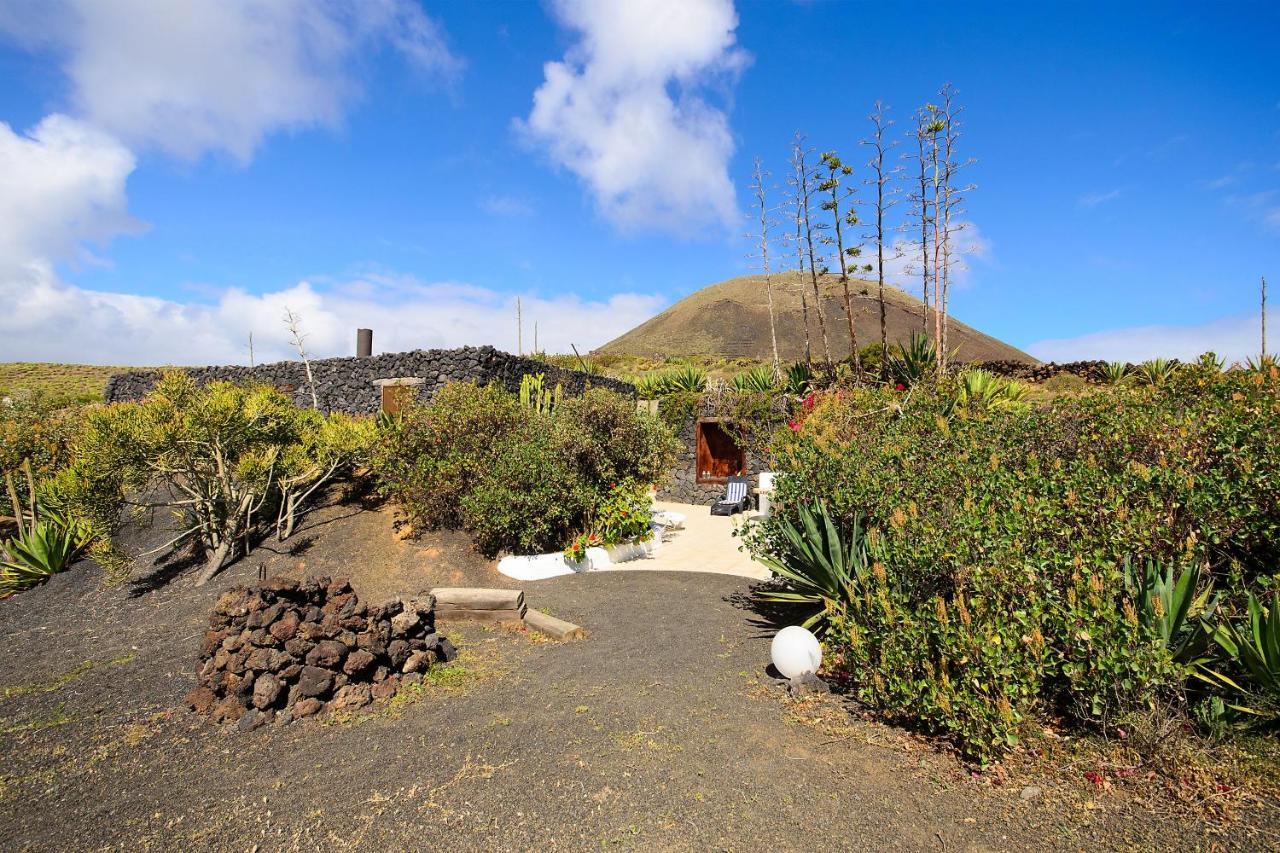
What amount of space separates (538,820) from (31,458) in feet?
35.1

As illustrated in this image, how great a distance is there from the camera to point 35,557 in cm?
824

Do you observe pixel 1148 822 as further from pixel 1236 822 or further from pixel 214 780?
Result: pixel 214 780

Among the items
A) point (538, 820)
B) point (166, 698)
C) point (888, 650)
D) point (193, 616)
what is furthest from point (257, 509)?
point (888, 650)

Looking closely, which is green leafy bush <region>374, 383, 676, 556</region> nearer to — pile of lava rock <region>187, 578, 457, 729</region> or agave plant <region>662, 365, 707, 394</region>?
pile of lava rock <region>187, 578, 457, 729</region>

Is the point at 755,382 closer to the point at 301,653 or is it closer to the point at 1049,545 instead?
the point at 1049,545

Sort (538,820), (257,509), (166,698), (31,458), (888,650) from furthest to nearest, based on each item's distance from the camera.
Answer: (31,458) < (257,509) < (166,698) < (888,650) < (538,820)

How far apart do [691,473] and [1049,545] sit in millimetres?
11774

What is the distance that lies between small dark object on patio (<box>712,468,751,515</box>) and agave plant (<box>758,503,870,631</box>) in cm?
725

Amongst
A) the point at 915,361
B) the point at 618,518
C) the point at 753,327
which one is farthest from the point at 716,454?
the point at 753,327

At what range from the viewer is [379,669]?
4.54 m

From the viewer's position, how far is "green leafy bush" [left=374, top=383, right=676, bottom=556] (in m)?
8.28

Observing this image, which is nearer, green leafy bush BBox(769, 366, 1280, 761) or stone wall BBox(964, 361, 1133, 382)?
green leafy bush BBox(769, 366, 1280, 761)

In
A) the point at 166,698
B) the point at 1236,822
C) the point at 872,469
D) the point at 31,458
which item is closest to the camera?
the point at 1236,822

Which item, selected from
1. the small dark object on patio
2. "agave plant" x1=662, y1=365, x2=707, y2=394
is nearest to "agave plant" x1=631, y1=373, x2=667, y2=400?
"agave plant" x1=662, y1=365, x2=707, y2=394
